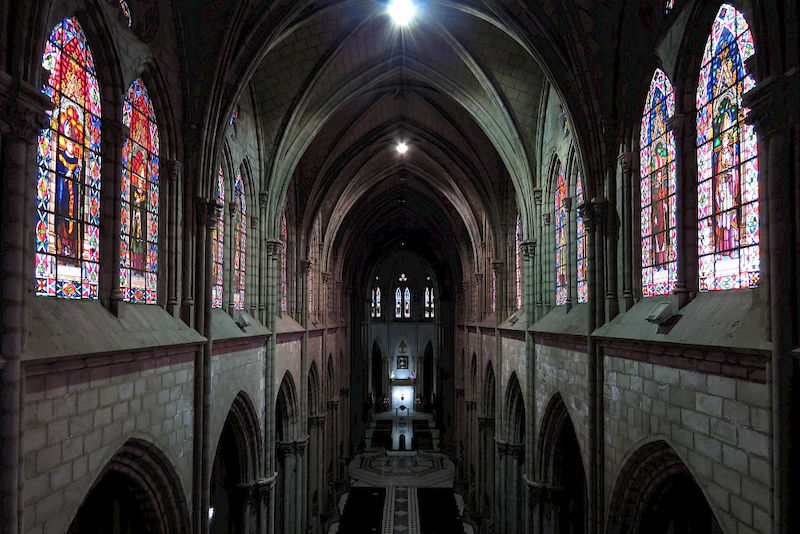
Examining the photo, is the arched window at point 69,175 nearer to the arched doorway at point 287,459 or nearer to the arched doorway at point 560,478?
the arched doorway at point 560,478

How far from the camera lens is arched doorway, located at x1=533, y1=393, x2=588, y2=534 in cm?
1577

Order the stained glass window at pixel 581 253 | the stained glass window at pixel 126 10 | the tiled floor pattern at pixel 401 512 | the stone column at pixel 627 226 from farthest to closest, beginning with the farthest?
the tiled floor pattern at pixel 401 512 < the stained glass window at pixel 581 253 < the stone column at pixel 627 226 < the stained glass window at pixel 126 10

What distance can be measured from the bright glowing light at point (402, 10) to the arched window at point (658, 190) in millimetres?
7353

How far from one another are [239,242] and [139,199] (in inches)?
243

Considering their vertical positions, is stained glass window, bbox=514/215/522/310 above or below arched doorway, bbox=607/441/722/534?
above

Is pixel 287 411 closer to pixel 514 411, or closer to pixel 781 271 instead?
pixel 514 411

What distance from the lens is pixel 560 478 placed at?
1622 cm

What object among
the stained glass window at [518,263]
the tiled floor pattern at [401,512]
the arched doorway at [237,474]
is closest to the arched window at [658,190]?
the arched doorway at [237,474]

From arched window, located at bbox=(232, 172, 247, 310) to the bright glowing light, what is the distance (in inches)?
238

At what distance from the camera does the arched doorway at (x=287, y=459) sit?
21.3 meters

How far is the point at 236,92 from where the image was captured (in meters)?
12.8

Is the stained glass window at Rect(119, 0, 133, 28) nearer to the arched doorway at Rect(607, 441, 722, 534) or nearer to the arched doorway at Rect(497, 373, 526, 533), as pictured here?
the arched doorway at Rect(607, 441, 722, 534)

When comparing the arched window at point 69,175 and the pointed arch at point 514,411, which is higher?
the arched window at point 69,175

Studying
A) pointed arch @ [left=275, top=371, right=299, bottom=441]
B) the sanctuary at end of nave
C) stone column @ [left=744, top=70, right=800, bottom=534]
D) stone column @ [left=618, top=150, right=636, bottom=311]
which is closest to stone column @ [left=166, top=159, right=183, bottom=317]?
the sanctuary at end of nave
